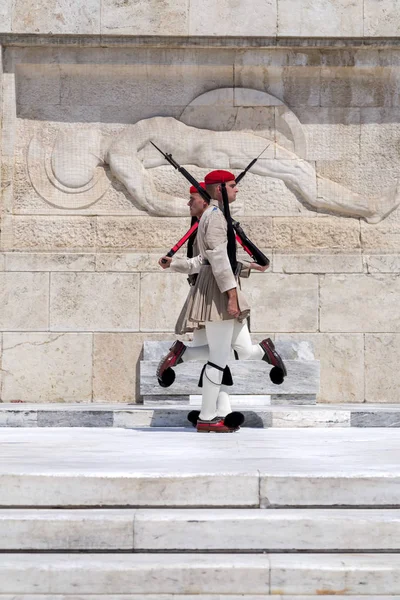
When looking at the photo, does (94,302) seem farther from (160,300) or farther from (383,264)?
(383,264)

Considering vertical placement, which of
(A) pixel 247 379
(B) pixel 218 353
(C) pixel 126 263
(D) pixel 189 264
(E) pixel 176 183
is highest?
(E) pixel 176 183

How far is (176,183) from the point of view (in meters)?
10.5

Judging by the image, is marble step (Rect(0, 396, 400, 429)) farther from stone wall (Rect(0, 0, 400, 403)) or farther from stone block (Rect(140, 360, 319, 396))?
stone wall (Rect(0, 0, 400, 403))

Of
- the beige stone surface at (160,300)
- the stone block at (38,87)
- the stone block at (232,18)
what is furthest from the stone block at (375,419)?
the stone block at (38,87)

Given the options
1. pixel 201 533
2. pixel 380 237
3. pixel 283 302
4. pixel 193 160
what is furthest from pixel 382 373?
pixel 201 533

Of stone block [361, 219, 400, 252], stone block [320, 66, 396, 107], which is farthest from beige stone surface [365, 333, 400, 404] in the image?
stone block [320, 66, 396, 107]

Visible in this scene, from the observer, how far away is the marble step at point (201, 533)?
3.77 meters

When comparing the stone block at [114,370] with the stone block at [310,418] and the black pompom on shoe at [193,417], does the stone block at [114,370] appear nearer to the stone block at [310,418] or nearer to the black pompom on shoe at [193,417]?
the stone block at [310,418]

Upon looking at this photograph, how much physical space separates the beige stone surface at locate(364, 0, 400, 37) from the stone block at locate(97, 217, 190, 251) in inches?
109

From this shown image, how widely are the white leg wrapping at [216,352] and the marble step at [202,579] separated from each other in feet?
9.89

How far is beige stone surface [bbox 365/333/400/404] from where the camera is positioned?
32.9 ft

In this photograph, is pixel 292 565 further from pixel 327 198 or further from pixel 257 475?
pixel 327 198

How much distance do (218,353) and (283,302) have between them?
11.9 ft

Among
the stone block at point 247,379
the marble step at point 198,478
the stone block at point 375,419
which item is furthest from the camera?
the stone block at point 247,379
